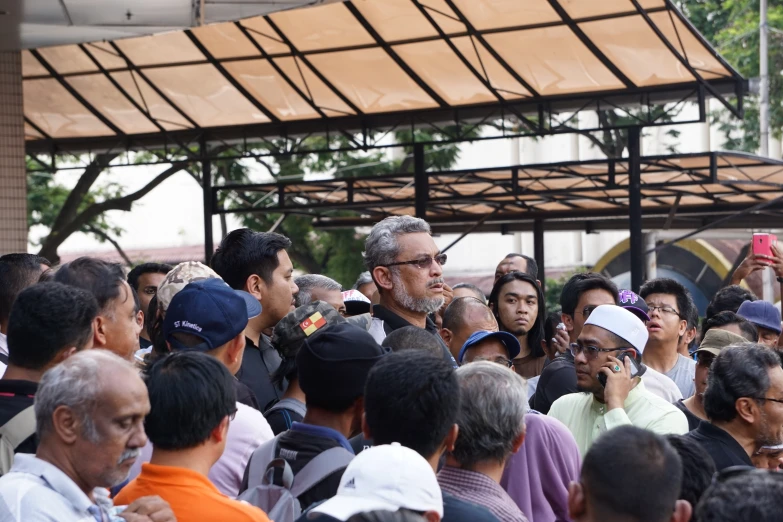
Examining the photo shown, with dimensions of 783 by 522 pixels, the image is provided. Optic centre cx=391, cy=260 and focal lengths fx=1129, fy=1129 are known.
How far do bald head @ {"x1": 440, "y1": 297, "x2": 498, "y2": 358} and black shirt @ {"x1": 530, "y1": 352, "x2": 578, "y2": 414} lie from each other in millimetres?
422

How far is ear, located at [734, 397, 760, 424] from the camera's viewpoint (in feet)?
14.5

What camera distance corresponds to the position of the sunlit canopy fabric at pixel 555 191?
15.4 meters

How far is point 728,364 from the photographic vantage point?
450 cm

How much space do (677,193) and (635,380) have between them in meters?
12.5

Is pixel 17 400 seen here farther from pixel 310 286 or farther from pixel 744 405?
pixel 310 286

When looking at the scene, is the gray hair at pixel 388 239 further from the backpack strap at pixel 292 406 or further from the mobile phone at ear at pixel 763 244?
the mobile phone at ear at pixel 763 244

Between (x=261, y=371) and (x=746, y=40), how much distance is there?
2052cm

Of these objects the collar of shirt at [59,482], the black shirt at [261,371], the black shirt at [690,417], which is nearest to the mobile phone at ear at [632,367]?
the black shirt at [690,417]

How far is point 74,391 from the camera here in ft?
9.84

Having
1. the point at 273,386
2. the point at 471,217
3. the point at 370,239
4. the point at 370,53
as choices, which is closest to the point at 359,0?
the point at 370,53

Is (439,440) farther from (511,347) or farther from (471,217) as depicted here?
(471,217)

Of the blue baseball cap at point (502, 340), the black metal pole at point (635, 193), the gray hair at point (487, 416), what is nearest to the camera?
the gray hair at point (487, 416)

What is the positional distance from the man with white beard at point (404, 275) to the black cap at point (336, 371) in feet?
5.40

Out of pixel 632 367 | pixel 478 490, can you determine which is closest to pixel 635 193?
pixel 632 367
